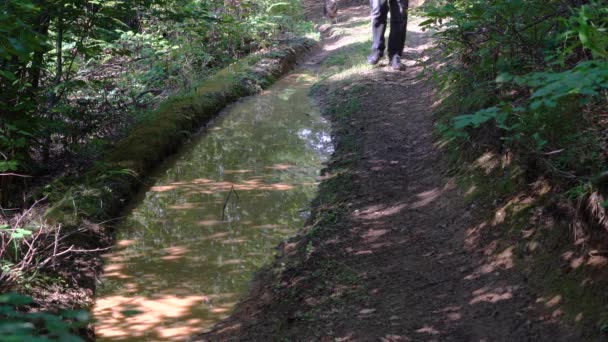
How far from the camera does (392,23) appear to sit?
864 cm

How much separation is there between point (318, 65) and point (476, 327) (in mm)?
9871

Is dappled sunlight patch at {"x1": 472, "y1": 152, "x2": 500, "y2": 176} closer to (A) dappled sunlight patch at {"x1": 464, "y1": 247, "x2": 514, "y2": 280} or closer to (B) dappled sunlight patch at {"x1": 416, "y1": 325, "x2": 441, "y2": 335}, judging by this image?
(A) dappled sunlight patch at {"x1": 464, "y1": 247, "x2": 514, "y2": 280}

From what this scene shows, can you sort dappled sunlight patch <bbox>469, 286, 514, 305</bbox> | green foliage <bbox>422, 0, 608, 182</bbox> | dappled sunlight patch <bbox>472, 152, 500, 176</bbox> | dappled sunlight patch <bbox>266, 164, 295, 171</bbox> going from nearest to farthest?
green foliage <bbox>422, 0, 608, 182</bbox> < dappled sunlight patch <bbox>469, 286, 514, 305</bbox> < dappled sunlight patch <bbox>472, 152, 500, 176</bbox> < dappled sunlight patch <bbox>266, 164, 295, 171</bbox>

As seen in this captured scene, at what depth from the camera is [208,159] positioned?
707cm

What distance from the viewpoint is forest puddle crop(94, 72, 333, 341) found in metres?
3.99

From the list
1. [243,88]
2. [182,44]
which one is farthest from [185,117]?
[182,44]

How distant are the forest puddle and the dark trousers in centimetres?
185

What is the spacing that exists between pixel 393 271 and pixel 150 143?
14.2 ft

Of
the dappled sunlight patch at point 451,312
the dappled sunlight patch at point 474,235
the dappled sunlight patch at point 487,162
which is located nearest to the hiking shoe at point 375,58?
the dappled sunlight patch at point 487,162

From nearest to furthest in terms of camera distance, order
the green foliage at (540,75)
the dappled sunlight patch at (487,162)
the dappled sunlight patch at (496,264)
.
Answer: the green foliage at (540,75) → the dappled sunlight patch at (496,264) → the dappled sunlight patch at (487,162)

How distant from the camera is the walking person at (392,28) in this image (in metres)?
8.58

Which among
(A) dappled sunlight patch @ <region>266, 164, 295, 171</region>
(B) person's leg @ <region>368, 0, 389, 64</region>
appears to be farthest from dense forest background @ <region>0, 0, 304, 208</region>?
(B) person's leg @ <region>368, 0, 389, 64</region>

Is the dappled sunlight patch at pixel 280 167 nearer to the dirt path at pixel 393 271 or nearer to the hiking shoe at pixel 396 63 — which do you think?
the dirt path at pixel 393 271

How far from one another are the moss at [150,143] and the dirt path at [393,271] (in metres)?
2.11
